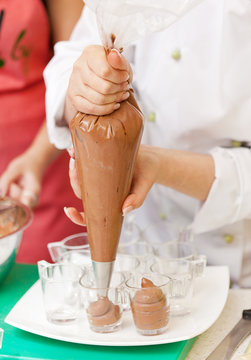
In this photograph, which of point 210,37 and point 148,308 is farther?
point 210,37

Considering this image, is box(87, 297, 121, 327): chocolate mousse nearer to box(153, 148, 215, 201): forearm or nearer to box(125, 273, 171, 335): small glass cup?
box(125, 273, 171, 335): small glass cup

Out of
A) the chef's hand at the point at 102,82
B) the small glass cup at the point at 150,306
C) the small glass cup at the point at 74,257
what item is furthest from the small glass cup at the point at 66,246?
the chef's hand at the point at 102,82

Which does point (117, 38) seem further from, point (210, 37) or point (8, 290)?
point (8, 290)

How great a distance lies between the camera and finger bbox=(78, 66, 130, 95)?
70cm

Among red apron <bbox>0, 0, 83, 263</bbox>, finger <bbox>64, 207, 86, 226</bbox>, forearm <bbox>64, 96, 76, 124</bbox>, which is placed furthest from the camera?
red apron <bbox>0, 0, 83, 263</bbox>

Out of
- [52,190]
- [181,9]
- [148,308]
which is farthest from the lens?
[52,190]

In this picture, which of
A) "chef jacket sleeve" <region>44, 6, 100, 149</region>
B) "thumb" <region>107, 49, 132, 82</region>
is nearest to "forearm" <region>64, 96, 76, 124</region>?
"chef jacket sleeve" <region>44, 6, 100, 149</region>

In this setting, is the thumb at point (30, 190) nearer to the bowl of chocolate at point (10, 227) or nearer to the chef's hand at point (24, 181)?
the chef's hand at point (24, 181)

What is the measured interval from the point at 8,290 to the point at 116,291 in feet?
1.04

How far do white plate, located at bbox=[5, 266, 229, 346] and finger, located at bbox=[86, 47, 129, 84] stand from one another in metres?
0.40

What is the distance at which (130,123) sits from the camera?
71 cm

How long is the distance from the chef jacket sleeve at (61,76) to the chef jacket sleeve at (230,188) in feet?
1.06

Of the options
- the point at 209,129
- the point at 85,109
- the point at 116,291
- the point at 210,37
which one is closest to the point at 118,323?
the point at 116,291

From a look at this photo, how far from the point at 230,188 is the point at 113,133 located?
1.38 ft
